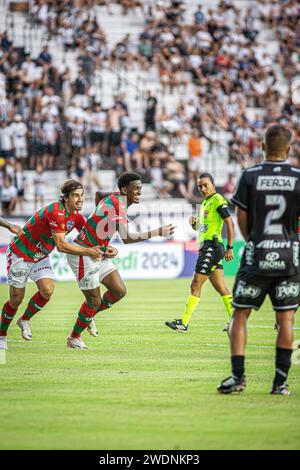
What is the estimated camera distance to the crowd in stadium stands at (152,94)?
107 ft

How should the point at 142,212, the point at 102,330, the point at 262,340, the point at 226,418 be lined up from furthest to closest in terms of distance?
1. the point at 142,212
2. the point at 102,330
3. the point at 262,340
4. the point at 226,418

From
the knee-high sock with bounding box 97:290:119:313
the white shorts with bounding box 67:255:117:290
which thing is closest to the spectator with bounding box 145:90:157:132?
the knee-high sock with bounding box 97:290:119:313

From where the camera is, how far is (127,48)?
1501 inches

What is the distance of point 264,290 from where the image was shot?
941 cm

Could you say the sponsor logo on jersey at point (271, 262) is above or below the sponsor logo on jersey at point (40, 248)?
above

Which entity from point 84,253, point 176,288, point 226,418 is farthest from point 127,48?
point 226,418

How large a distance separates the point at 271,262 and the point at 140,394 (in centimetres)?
180

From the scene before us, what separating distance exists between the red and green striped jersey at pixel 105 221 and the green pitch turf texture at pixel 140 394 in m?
1.46

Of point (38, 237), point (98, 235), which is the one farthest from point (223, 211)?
point (38, 237)

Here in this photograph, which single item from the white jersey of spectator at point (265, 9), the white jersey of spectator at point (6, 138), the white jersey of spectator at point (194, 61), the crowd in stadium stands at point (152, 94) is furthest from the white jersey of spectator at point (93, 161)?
the white jersey of spectator at point (265, 9)

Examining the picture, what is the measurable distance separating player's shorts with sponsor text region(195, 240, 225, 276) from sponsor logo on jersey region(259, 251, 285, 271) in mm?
6592

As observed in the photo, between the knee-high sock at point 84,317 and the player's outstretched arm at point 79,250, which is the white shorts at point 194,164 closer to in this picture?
the knee-high sock at point 84,317
